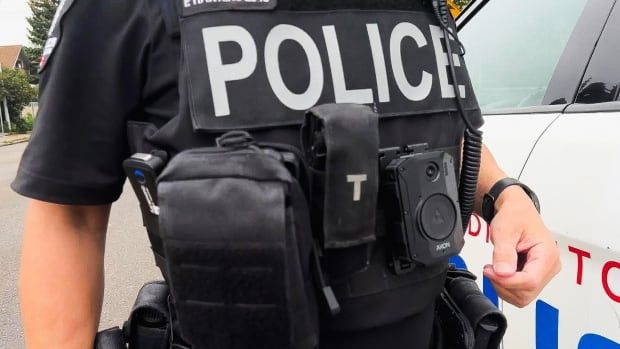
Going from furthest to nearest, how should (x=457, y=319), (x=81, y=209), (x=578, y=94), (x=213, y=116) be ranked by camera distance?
(x=578, y=94), (x=457, y=319), (x=81, y=209), (x=213, y=116)

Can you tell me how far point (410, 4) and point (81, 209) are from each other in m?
0.65

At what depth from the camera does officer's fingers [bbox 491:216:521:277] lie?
0.85 meters

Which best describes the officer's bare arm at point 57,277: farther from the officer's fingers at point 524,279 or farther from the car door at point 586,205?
the car door at point 586,205

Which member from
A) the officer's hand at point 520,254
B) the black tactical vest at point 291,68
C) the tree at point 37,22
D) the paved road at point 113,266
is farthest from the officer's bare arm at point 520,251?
the tree at point 37,22

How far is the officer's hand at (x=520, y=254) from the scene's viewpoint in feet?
2.80

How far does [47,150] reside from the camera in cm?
80

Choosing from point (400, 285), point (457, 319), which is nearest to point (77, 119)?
point (400, 285)

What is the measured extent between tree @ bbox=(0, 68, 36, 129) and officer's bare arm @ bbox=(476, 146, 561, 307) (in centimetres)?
2748

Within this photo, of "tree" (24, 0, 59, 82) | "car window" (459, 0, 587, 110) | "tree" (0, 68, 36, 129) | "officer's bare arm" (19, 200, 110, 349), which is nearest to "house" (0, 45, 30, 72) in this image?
"tree" (24, 0, 59, 82)

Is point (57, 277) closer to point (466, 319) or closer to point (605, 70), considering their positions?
point (466, 319)

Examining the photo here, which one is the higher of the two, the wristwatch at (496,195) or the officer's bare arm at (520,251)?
the wristwatch at (496,195)

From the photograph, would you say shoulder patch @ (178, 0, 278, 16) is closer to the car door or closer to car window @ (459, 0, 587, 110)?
the car door

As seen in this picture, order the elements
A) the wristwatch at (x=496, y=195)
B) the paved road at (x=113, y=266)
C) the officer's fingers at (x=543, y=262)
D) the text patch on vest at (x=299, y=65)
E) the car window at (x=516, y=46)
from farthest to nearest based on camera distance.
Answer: the paved road at (x=113, y=266), the car window at (x=516, y=46), the wristwatch at (x=496, y=195), the officer's fingers at (x=543, y=262), the text patch on vest at (x=299, y=65)

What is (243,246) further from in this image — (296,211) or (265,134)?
(265,134)
